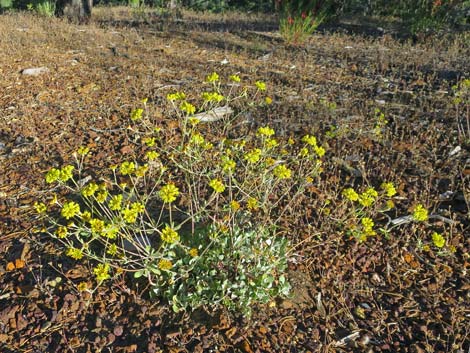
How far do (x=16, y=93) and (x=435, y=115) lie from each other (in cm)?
460

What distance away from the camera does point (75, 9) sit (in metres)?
9.54

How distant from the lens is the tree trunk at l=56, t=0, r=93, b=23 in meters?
9.38

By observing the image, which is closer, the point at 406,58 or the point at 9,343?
the point at 9,343

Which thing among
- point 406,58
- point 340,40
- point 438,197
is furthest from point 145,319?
point 340,40

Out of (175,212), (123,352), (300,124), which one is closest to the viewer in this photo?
(123,352)

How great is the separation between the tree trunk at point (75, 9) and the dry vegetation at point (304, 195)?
11.4ft

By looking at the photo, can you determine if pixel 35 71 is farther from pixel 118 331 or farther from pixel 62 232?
pixel 118 331

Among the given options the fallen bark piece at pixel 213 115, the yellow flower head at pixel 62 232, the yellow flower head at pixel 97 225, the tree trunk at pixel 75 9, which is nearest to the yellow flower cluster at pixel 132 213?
the yellow flower head at pixel 97 225

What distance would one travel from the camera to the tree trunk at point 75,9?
938cm

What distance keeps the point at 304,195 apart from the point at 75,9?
9.10 m

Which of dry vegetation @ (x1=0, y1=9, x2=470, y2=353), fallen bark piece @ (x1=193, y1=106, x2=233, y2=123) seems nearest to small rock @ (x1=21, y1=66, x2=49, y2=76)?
dry vegetation @ (x1=0, y1=9, x2=470, y2=353)

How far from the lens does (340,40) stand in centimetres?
736

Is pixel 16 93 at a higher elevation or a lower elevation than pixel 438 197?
higher

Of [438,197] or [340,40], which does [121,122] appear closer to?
[438,197]
